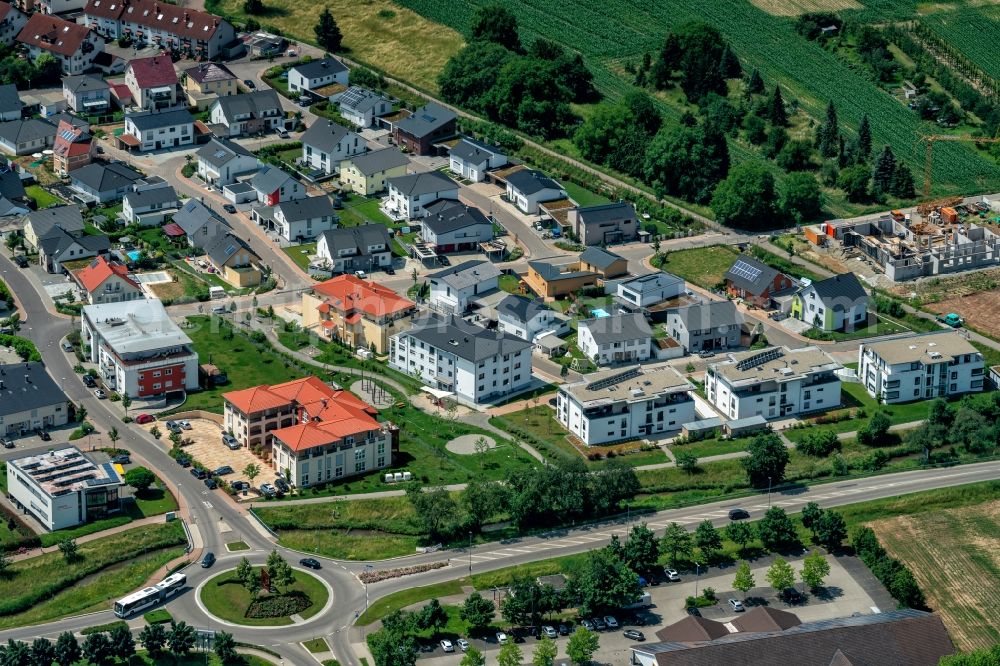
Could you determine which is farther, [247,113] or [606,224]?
[247,113]

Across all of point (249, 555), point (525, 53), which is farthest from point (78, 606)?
point (525, 53)

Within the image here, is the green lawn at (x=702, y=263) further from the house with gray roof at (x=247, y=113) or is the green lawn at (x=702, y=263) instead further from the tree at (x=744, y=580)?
the house with gray roof at (x=247, y=113)

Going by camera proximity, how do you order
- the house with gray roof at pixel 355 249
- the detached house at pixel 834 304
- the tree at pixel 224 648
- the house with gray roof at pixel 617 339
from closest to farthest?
the tree at pixel 224 648, the house with gray roof at pixel 617 339, the detached house at pixel 834 304, the house with gray roof at pixel 355 249

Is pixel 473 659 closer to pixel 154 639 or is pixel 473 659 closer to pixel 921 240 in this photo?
pixel 154 639

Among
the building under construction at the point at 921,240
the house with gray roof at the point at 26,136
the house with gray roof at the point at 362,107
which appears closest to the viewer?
the building under construction at the point at 921,240

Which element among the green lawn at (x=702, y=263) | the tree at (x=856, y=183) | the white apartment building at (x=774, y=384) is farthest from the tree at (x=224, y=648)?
the tree at (x=856, y=183)

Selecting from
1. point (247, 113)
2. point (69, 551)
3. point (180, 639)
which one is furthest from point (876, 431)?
point (247, 113)

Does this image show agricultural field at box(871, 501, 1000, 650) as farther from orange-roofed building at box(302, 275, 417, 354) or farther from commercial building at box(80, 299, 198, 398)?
commercial building at box(80, 299, 198, 398)
